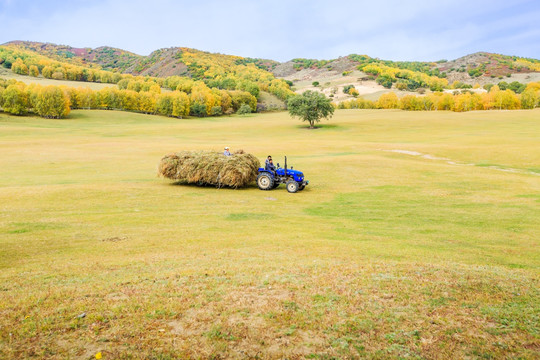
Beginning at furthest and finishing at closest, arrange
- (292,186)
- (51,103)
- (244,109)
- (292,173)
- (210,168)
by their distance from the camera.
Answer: (244,109)
(51,103)
(210,168)
(292,173)
(292,186)

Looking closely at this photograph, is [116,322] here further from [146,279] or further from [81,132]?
[81,132]

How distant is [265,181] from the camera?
2297 cm

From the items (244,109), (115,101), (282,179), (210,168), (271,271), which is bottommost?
(282,179)

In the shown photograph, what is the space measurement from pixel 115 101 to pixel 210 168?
11393 centimetres

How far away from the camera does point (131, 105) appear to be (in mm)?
124438

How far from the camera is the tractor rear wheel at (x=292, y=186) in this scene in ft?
72.0

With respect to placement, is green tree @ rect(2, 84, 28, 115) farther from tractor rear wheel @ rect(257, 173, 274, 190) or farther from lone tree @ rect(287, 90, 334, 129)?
tractor rear wheel @ rect(257, 173, 274, 190)

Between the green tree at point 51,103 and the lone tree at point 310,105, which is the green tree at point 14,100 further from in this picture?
the lone tree at point 310,105

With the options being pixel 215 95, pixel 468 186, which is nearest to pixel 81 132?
pixel 215 95

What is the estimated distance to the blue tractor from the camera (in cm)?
2211

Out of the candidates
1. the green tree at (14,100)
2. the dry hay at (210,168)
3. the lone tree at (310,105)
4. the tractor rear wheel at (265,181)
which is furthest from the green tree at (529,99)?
the green tree at (14,100)

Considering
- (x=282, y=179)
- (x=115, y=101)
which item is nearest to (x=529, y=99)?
(x=282, y=179)

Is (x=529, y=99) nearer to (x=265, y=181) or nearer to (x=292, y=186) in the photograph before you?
(x=292, y=186)

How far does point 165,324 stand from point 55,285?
321 centimetres
